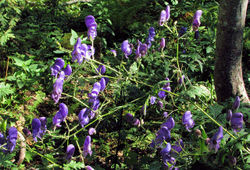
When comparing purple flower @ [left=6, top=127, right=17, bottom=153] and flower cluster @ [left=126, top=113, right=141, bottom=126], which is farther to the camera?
flower cluster @ [left=126, top=113, right=141, bottom=126]

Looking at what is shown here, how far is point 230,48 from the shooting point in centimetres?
243

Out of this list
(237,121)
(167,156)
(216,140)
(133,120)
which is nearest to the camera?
(216,140)

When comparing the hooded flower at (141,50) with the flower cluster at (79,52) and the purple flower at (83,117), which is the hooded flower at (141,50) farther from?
the purple flower at (83,117)

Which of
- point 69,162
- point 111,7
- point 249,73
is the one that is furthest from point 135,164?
point 111,7

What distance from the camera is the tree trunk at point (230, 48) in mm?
2346

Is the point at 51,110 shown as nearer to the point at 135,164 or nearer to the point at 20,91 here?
the point at 20,91

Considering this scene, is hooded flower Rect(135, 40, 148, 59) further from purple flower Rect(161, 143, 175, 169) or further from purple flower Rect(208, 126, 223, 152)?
purple flower Rect(208, 126, 223, 152)

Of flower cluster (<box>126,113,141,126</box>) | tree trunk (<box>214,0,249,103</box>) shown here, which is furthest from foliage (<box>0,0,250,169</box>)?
tree trunk (<box>214,0,249,103</box>)

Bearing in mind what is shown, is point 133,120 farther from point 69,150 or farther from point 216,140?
point 216,140

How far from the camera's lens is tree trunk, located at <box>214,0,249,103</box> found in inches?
92.4

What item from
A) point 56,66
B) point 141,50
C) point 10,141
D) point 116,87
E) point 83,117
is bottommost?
point 10,141

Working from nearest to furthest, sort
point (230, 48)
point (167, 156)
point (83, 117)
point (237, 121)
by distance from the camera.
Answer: point (237, 121) → point (167, 156) → point (83, 117) → point (230, 48)

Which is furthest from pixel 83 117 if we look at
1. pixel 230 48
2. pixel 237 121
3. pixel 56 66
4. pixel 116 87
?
pixel 230 48

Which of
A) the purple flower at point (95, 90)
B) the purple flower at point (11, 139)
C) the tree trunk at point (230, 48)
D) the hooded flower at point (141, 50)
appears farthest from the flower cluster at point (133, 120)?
the tree trunk at point (230, 48)
